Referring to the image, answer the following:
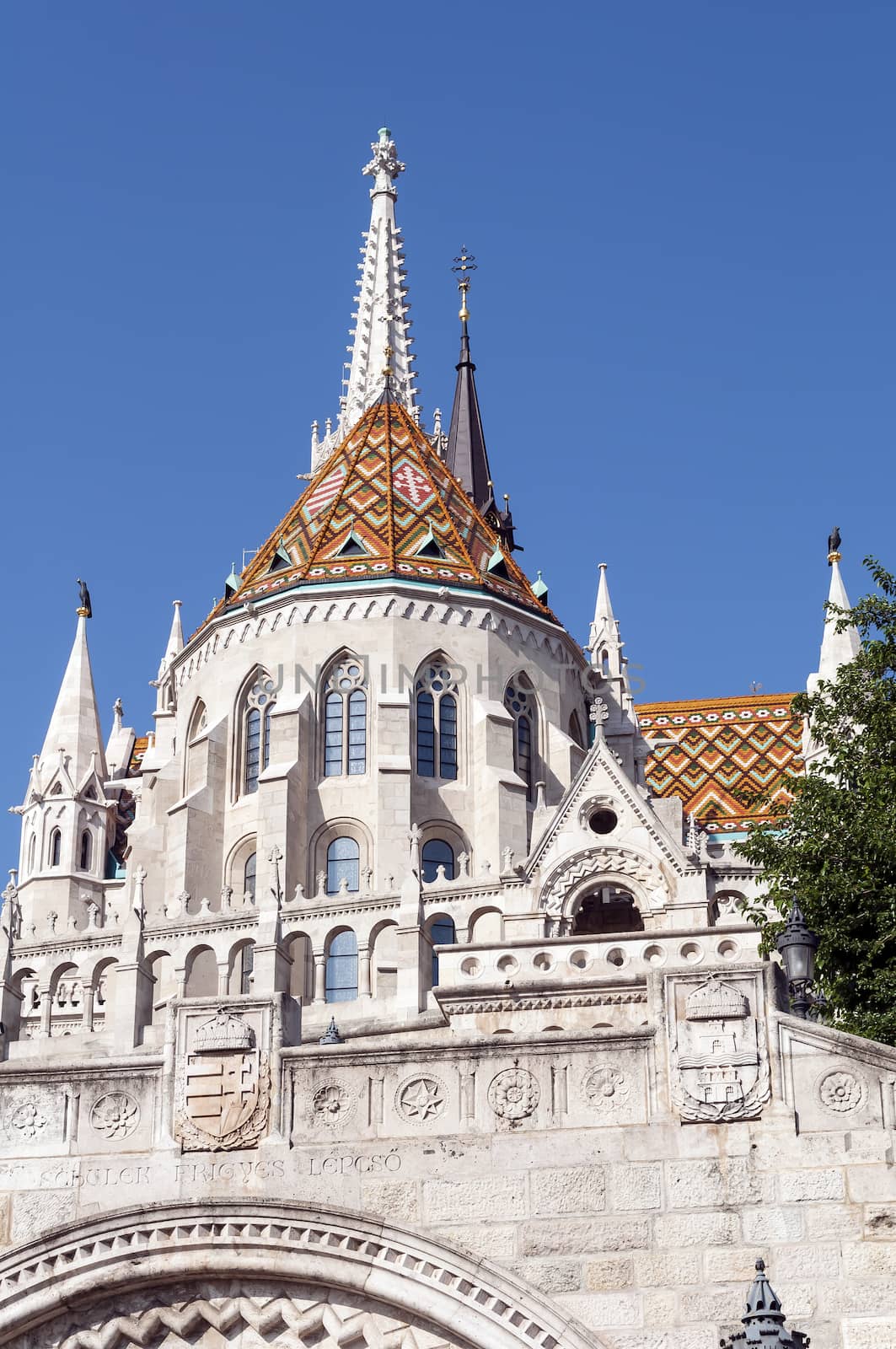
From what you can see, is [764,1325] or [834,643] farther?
[834,643]

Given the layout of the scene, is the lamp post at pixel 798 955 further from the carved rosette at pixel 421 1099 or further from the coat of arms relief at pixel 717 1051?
the carved rosette at pixel 421 1099

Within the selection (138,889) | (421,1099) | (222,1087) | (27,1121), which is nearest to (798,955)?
(421,1099)

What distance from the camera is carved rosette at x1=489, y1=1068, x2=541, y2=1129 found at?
14.3 m

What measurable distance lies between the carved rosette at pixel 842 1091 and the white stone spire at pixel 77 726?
4593 cm

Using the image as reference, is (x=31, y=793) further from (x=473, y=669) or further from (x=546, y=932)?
(x=546, y=932)

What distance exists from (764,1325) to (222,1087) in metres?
→ 4.03

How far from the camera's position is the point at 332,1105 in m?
14.5

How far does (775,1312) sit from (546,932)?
2891cm

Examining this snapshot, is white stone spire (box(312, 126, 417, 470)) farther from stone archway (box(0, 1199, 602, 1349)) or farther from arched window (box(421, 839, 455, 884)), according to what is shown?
stone archway (box(0, 1199, 602, 1349))

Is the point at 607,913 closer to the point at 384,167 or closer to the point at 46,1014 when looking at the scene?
the point at 46,1014

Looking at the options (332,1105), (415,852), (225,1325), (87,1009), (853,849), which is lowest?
(225,1325)

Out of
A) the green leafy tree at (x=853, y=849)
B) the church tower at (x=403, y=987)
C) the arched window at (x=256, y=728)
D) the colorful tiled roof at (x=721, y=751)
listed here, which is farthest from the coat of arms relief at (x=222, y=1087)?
the colorful tiled roof at (x=721, y=751)

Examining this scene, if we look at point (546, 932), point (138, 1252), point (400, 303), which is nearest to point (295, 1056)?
point (138, 1252)

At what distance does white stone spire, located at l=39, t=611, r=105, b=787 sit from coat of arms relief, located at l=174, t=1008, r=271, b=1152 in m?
44.2
